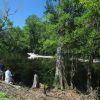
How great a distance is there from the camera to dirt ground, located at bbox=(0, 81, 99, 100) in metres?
17.9

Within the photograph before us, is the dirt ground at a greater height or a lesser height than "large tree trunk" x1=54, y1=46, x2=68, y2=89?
lesser

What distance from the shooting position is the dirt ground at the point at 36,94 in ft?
58.8

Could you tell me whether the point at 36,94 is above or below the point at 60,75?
below

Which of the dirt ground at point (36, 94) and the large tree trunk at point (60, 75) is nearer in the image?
the dirt ground at point (36, 94)

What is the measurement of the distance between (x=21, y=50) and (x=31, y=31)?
978cm

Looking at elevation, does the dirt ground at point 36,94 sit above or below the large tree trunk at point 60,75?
below

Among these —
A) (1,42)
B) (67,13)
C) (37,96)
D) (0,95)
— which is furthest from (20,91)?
(1,42)

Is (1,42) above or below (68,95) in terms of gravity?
above

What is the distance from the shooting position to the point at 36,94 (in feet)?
63.0

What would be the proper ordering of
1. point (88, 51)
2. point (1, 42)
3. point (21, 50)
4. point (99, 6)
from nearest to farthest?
1. point (99, 6)
2. point (88, 51)
3. point (1, 42)
4. point (21, 50)

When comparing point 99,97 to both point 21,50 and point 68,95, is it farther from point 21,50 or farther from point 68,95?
point 21,50

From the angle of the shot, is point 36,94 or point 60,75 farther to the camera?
point 60,75

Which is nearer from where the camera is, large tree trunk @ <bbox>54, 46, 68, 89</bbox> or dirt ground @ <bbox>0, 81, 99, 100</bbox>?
dirt ground @ <bbox>0, 81, 99, 100</bbox>

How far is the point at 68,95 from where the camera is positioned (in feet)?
71.6
